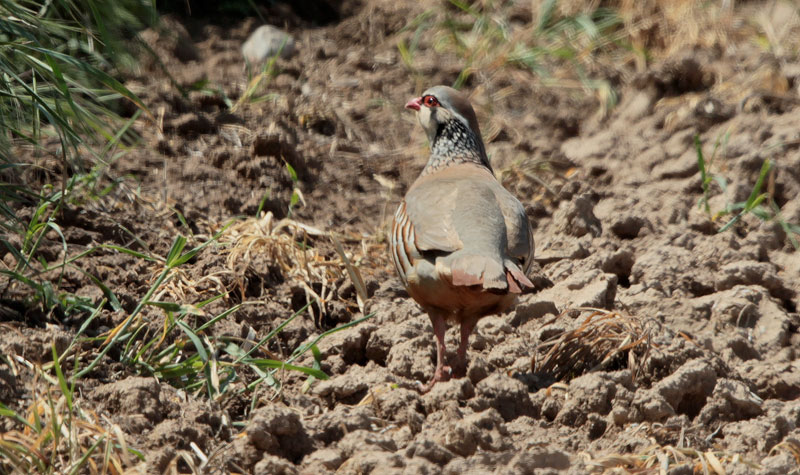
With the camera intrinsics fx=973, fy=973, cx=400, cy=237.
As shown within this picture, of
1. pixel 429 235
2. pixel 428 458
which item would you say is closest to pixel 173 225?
pixel 429 235

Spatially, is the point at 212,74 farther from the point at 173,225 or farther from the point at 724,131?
the point at 724,131

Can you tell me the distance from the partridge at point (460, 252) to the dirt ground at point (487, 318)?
18 cm

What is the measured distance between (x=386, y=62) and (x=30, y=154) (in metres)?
2.88

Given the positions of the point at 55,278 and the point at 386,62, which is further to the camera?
the point at 386,62

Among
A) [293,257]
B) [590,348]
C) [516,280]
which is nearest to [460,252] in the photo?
[516,280]

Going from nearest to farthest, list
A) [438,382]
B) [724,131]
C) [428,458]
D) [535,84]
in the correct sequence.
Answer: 1. [428,458]
2. [438,382]
3. [724,131]
4. [535,84]

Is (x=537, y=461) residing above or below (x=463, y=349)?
above

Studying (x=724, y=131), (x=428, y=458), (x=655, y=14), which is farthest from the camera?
(x=655, y=14)

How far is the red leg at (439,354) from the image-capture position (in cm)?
345

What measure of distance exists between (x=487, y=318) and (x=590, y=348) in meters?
0.51

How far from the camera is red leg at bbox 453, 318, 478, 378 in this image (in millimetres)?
3578

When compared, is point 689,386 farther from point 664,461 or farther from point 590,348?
point 664,461

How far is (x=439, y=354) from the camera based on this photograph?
353cm

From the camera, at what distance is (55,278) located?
360cm
